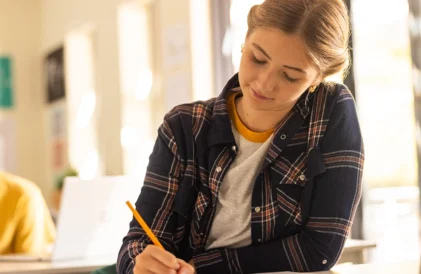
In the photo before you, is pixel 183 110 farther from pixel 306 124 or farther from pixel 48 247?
pixel 48 247

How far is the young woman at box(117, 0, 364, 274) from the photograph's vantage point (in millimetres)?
1454

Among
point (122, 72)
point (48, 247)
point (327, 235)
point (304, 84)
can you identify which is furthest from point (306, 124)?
point (122, 72)

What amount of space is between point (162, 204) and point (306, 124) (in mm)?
353

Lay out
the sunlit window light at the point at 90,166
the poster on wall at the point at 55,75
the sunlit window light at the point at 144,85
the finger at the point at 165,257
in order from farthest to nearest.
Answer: the poster on wall at the point at 55,75 < the sunlit window light at the point at 90,166 < the sunlit window light at the point at 144,85 < the finger at the point at 165,257

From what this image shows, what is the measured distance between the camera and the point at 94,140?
641 cm

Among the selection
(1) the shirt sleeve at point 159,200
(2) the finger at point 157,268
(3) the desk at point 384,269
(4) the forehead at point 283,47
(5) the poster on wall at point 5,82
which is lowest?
(3) the desk at point 384,269

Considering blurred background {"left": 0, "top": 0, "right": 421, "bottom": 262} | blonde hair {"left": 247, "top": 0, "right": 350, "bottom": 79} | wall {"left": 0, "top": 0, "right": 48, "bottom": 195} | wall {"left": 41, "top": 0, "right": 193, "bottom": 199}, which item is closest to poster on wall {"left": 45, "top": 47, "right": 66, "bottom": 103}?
blurred background {"left": 0, "top": 0, "right": 421, "bottom": 262}

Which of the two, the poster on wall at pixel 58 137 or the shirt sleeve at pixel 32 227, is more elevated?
the poster on wall at pixel 58 137

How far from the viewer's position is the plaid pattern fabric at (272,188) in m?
1.47

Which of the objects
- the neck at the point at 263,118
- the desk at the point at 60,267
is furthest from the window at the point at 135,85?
the neck at the point at 263,118

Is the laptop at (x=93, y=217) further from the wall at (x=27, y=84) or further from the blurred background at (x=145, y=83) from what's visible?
the wall at (x=27, y=84)

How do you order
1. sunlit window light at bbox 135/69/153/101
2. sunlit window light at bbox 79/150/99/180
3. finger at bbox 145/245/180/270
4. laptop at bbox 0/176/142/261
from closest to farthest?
finger at bbox 145/245/180/270 → laptop at bbox 0/176/142/261 → sunlit window light at bbox 135/69/153/101 → sunlit window light at bbox 79/150/99/180

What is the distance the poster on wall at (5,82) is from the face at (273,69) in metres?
6.24

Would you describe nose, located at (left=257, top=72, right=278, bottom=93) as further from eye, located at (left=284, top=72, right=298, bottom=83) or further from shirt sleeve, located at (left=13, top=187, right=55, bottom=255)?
shirt sleeve, located at (left=13, top=187, right=55, bottom=255)
